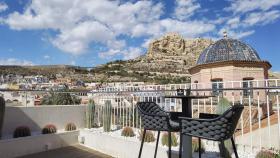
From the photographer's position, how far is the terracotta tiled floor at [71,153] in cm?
680

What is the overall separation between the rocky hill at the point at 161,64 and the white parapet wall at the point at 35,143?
38.9m

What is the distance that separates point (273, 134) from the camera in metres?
6.63

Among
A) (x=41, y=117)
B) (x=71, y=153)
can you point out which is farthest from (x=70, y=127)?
(x=71, y=153)

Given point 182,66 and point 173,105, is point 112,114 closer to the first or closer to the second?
point 173,105

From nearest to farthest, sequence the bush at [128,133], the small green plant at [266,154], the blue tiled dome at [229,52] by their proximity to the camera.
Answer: the small green plant at [266,154]
the bush at [128,133]
the blue tiled dome at [229,52]

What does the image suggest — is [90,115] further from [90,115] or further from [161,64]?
[161,64]

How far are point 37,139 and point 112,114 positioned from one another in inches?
81.9

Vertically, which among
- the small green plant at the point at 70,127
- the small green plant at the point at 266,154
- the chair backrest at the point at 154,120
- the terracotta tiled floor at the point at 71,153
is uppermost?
the chair backrest at the point at 154,120

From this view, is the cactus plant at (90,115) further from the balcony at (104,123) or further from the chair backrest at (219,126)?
the chair backrest at (219,126)

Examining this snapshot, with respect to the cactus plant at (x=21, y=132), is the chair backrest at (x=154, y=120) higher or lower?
higher

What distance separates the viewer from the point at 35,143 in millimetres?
7234

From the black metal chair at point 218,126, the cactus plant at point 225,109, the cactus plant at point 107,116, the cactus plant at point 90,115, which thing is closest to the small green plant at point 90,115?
the cactus plant at point 90,115

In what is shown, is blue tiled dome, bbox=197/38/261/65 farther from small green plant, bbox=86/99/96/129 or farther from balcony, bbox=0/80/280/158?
small green plant, bbox=86/99/96/129

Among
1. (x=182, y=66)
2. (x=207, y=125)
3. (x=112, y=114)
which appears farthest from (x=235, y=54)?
(x=182, y=66)
